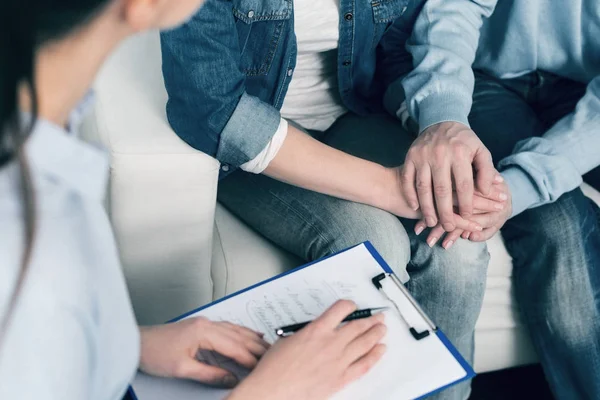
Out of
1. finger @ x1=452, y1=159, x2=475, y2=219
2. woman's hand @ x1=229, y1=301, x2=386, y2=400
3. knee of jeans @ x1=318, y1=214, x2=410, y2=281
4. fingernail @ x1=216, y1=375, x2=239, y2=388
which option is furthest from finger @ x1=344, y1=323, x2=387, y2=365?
finger @ x1=452, y1=159, x2=475, y2=219

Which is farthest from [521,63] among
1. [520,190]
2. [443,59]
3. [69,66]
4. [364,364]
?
[69,66]

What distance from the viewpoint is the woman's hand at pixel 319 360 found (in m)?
0.72

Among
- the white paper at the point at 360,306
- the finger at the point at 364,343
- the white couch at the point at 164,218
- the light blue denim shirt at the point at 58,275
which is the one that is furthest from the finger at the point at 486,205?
the light blue denim shirt at the point at 58,275

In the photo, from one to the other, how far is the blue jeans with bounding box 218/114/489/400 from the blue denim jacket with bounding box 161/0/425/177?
0.23ft

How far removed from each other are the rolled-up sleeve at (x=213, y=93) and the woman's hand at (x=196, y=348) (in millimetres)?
312

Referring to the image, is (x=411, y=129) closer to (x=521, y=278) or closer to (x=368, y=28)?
(x=368, y=28)

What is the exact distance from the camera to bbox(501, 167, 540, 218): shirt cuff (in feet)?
3.83

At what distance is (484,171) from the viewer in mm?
1126

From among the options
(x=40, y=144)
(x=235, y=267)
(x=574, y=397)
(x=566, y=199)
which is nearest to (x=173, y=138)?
(x=235, y=267)

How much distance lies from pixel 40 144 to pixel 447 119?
779 millimetres

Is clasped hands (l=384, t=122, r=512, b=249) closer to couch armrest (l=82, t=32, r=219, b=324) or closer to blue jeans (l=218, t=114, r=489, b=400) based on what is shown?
blue jeans (l=218, t=114, r=489, b=400)

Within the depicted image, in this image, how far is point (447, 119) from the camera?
3.88 feet

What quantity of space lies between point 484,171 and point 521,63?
13.4 inches

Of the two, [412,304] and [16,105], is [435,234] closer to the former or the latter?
[412,304]
